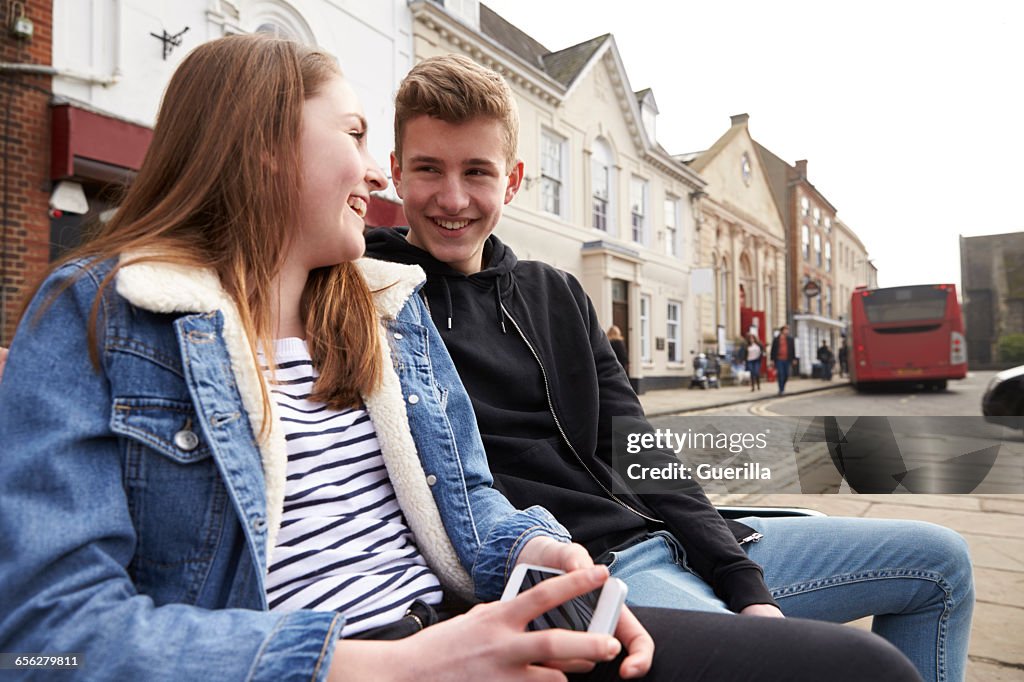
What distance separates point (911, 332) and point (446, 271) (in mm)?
15070

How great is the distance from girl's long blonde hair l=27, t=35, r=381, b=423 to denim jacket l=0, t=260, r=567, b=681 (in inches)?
3.3

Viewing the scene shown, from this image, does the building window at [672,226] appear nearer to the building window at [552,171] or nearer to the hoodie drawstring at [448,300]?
the building window at [552,171]

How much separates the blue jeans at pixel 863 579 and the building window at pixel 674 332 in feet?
54.8

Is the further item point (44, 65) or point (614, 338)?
point (614, 338)

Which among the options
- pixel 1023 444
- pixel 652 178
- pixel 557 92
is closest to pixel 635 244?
pixel 652 178

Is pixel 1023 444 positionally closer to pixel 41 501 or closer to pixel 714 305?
pixel 41 501

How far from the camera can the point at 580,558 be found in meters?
0.92

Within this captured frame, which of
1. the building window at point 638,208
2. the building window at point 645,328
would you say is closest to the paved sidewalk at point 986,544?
the building window at point 645,328

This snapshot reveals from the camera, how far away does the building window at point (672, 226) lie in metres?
17.8

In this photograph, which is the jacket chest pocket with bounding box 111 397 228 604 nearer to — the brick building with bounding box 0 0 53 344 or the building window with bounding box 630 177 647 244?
the brick building with bounding box 0 0 53 344

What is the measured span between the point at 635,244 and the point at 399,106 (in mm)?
14896

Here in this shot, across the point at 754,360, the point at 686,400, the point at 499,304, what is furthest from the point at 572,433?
the point at 754,360

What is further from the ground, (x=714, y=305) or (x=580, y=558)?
A: (x=714, y=305)

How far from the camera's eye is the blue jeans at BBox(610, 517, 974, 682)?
1295 mm
